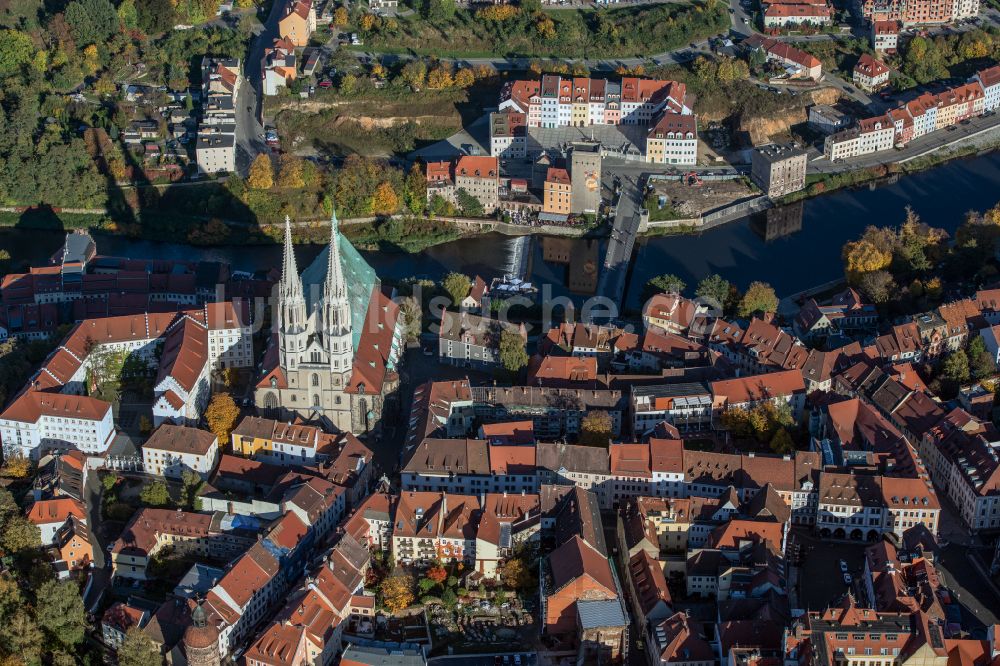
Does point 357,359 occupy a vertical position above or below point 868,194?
above

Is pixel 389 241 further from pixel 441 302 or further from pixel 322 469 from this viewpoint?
pixel 322 469

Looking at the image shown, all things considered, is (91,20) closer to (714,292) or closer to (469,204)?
(469,204)

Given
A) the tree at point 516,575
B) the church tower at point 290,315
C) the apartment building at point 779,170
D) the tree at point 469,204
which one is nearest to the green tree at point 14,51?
the tree at point 469,204

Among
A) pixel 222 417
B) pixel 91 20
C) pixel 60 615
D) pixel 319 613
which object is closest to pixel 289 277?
pixel 222 417

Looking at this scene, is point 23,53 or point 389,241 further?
point 23,53

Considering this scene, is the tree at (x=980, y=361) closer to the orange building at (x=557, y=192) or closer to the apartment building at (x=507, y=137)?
the orange building at (x=557, y=192)

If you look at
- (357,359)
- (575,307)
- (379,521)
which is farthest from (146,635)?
(575,307)
